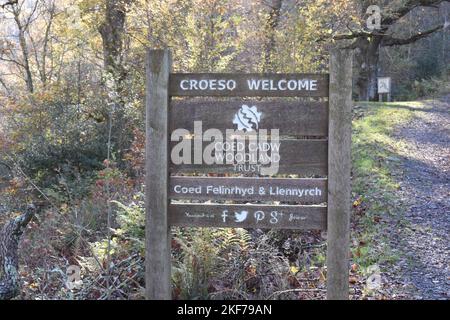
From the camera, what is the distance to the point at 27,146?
13.9 metres

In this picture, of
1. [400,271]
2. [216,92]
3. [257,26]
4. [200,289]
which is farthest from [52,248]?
[257,26]

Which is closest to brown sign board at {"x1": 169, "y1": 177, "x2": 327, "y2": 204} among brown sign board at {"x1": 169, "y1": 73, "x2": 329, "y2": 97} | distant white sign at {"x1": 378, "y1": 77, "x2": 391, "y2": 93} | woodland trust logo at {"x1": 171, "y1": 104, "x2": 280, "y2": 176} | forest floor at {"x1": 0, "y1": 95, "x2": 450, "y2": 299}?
woodland trust logo at {"x1": 171, "y1": 104, "x2": 280, "y2": 176}

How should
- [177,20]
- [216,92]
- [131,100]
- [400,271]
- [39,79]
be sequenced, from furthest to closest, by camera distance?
1. [39,79]
2. [131,100]
3. [177,20]
4. [400,271]
5. [216,92]

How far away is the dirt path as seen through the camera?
6094mm

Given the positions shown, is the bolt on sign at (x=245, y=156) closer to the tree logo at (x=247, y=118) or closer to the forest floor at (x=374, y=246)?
the tree logo at (x=247, y=118)

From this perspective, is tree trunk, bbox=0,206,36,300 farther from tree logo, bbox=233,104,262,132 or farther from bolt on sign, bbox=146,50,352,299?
tree logo, bbox=233,104,262,132

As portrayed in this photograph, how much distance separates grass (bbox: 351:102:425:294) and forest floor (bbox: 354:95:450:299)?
14 mm

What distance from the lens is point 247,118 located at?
4.68 metres

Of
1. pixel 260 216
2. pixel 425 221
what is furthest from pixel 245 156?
pixel 425 221

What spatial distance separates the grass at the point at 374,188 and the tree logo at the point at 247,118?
2.58 metres

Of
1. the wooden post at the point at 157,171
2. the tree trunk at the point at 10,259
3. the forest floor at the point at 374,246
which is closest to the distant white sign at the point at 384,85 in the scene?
the forest floor at the point at 374,246

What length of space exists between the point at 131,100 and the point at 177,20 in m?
2.62

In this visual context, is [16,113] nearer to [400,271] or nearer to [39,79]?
[39,79]

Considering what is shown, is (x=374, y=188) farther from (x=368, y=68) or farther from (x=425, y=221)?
(x=368, y=68)
